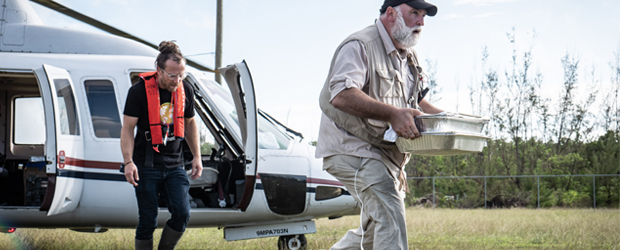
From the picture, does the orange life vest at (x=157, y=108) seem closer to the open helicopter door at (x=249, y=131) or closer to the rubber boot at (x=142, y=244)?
the rubber boot at (x=142, y=244)

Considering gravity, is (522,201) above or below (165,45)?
below

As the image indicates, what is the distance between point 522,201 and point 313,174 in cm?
1326

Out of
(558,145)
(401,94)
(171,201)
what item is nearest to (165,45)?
(171,201)

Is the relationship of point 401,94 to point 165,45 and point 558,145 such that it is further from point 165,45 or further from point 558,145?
point 558,145

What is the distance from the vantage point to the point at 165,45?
3990mm

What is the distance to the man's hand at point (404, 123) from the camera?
262cm

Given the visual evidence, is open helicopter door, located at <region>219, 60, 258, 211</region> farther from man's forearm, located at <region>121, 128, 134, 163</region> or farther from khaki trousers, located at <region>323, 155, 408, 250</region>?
khaki trousers, located at <region>323, 155, 408, 250</region>

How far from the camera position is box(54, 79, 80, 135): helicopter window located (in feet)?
17.4

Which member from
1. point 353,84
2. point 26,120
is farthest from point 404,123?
point 26,120

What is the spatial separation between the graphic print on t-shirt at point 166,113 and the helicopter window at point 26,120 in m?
3.96

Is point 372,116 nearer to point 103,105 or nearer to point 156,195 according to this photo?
point 156,195

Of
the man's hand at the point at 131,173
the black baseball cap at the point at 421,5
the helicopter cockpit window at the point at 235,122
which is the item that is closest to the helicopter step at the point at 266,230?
the helicopter cockpit window at the point at 235,122

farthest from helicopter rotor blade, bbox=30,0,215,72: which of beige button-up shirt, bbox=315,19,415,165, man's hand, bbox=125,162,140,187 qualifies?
beige button-up shirt, bbox=315,19,415,165

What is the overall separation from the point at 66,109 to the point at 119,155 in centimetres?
64
